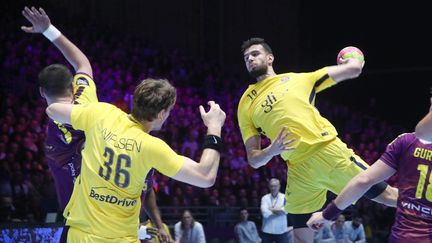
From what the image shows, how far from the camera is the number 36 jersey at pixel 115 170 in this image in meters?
3.91

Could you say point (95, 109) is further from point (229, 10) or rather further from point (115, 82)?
point (229, 10)

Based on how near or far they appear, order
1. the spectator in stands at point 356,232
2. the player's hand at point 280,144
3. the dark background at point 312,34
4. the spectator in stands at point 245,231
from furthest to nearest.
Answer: the dark background at point 312,34 < the spectator in stands at point 356,232 < the spectator in stands at point 245,231 < the player's hand at point 280,144

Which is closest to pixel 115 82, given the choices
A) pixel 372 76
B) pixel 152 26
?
pixel 152 26

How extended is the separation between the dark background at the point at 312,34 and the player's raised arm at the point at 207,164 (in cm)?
1887

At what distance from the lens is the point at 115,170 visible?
3.96m

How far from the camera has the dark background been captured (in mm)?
23891

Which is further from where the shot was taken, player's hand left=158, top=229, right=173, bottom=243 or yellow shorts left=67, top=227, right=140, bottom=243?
player's hand left=158, top=229, right=173, bottom=243

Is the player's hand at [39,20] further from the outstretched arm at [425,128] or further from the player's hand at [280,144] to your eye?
the outstretched arm at [425,128]

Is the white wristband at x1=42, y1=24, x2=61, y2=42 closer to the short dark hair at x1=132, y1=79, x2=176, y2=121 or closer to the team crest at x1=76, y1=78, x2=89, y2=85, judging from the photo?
the team crest at x1=76, y1=78, x2=89, y2=85

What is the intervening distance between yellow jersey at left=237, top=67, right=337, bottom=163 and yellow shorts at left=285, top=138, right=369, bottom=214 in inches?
3.3

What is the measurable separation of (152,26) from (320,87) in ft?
A: 61.5

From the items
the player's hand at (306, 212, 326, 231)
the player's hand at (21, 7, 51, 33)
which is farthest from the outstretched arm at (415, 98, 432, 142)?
the player's hand at (21, 7, 51, 33)

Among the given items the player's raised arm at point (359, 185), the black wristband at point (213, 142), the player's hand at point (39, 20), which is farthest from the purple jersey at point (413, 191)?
the player's hand at point (39, 20)

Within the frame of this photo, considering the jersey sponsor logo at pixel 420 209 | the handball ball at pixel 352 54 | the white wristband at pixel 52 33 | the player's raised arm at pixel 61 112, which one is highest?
the white wristband at pixel 52 33
